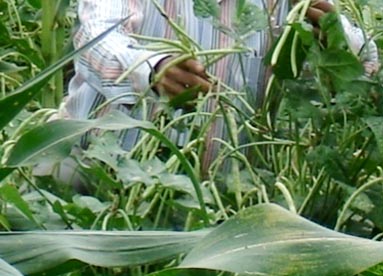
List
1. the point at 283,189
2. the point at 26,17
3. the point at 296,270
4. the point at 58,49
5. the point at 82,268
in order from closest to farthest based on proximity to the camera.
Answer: the point at 296,270 < the point at 82,268 < the point at 283,189 < the point at 58,49 < the point at 26,17

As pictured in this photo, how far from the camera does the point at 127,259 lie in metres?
0.58

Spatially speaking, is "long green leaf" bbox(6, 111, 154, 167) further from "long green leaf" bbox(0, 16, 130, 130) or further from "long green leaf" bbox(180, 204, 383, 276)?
"long green leaf" bbox(180, 204, 383, 276)

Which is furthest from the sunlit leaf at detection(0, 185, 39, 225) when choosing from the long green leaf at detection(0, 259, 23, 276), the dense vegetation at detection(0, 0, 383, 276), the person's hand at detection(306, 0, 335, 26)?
the person's hand at detection(306, 0, 335, 26)

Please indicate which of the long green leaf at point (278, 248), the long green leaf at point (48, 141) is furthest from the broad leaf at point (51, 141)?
the long green leaf at point (278, 248)

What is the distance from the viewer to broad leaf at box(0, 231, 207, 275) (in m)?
0.58

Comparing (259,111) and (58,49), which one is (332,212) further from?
(58,49)

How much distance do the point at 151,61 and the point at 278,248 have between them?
42 cm

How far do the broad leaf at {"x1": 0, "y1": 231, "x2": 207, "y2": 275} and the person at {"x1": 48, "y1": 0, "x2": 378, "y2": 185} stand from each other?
25cm

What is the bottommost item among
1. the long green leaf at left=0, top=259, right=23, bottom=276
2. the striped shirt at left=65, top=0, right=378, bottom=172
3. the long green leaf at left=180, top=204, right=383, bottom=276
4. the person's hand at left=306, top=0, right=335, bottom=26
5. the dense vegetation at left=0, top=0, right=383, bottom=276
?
the striped shirt at left=65, top=0, right=378, bottom=172

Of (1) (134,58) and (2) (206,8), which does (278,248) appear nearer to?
(2) (206,8)

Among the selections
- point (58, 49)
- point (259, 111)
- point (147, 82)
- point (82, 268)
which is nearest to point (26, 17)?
point (58, 49)

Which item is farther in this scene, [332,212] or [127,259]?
[332,212]

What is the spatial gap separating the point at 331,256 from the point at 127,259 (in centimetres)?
13

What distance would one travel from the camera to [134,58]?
1025mm
